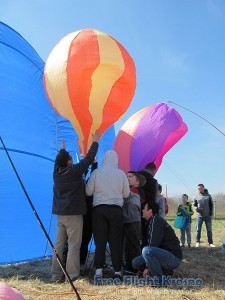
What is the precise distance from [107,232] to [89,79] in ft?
5.69

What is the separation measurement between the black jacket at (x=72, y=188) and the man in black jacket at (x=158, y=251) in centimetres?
77

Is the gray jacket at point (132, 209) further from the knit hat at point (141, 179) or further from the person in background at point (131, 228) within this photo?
the knit hat at point (141, 179)

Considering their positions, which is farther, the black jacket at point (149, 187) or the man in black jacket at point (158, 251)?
the black jacket at point (149, 187)

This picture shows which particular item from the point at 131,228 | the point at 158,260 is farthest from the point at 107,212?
the point at 158,260

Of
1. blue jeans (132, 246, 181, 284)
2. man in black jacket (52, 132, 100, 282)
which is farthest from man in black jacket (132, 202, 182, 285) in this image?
man in black jacket (52, 132, 100, 282)

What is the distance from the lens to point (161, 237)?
396cm

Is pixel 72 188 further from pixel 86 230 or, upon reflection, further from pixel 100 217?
pixel 86 230

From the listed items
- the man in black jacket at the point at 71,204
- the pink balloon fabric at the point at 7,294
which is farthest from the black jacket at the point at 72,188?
the pink balloon fabric at the point at 7,294

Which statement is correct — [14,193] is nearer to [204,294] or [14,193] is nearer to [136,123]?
[136,123]

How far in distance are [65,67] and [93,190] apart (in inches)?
56.1

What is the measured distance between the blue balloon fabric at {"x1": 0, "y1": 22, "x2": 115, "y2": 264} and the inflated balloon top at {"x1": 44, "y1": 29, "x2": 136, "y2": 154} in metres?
1.34

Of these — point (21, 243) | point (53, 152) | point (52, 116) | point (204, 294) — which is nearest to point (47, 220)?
point (21, 243)

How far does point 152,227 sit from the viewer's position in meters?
3.96

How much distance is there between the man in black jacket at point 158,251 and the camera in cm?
380
